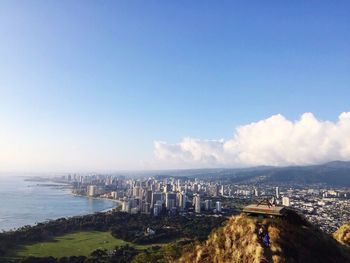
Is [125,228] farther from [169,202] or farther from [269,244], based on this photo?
[269,244]

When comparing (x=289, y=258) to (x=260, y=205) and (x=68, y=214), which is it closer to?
(x=260, y=205)

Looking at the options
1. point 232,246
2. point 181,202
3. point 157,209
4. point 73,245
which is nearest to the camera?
point 232,246

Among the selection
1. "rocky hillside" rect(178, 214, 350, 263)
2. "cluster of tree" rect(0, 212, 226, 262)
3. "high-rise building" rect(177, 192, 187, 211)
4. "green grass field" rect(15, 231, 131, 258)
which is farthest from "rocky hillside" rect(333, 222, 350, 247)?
"high-rise building" rect(177, 192, 187, 211)

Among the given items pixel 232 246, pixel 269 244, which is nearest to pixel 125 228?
pixel 232 246

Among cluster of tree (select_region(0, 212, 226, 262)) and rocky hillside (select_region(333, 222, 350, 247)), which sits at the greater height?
rocky hillside (select_region(333, 222, 350, 247))

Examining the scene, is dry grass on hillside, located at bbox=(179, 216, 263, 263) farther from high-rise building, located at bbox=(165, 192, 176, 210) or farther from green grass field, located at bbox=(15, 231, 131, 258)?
high-rise building, located at bbox=(165, 192, 176, 210)

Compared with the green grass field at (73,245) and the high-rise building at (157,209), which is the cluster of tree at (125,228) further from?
the high-rise building at (157,209)
